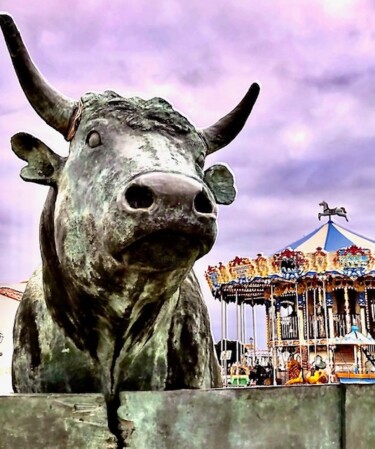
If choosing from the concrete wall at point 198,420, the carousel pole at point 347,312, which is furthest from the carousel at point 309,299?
the concrete wall at point 198,420

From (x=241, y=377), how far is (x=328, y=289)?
5998 mm

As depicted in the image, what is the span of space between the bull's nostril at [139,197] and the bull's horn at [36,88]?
2.79 feet

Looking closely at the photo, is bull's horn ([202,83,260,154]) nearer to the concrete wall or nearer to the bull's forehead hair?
the bull's forehead hair

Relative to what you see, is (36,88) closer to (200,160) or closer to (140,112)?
(140,112)

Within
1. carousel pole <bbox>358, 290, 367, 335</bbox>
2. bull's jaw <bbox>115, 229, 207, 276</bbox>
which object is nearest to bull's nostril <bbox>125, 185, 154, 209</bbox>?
bull's jaw <bbox>115, 229, 207, 276</bbox>

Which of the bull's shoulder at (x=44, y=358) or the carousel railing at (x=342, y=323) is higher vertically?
the carousel railing at (x=342, y=323)

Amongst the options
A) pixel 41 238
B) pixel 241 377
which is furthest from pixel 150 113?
Result: pixel 241 377

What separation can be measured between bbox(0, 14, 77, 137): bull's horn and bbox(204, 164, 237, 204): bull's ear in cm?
73

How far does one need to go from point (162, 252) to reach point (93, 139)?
0.68 m

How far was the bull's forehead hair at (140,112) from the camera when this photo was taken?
252 centimetres

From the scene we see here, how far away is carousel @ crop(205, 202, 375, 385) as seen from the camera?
70.4ft

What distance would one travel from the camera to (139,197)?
2.12 metres

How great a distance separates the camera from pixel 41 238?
9.71 feet

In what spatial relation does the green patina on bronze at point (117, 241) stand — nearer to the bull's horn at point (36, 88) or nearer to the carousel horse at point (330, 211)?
the bull's horn at point (36, 88)
